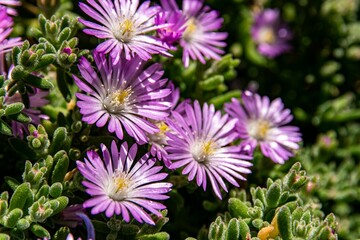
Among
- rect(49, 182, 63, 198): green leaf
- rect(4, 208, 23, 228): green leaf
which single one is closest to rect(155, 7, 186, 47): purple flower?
rect(49, 182, 63, 198): green leaf

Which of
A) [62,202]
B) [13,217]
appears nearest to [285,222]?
[62,202]

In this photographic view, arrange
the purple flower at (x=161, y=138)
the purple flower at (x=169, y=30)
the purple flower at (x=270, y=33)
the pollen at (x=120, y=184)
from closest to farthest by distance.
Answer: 1. the pollen at (x=120, y=184)
2. the purple flower at (x=161, y=138)
3. the purple flower at (x=169, y=30)
4. the purple flower at (x=270, y=33)

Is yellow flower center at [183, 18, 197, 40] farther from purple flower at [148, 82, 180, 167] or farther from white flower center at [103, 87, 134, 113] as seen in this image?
white flower center at [103, 87, 134, 113]

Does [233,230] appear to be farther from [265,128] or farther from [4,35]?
[4,35]

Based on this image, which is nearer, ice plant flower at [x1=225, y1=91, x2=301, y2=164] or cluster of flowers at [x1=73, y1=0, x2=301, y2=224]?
cluster of flowers at [x1=73, y1=0, x2=301, y2=224]

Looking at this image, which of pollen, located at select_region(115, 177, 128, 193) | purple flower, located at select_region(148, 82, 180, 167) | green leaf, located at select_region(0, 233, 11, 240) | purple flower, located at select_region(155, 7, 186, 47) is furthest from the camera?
purple flower, located at select_region(155, 7, 186, 47)

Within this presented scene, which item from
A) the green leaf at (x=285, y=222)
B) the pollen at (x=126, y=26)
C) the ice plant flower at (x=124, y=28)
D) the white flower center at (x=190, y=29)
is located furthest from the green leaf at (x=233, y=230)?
the white flower center at (x=190, y=29)

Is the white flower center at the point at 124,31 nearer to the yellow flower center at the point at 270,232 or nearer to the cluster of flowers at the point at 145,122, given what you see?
the cluster of flowers at the point at 145,122

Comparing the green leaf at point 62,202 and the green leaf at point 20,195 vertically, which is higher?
the green leaf at point 62,202
